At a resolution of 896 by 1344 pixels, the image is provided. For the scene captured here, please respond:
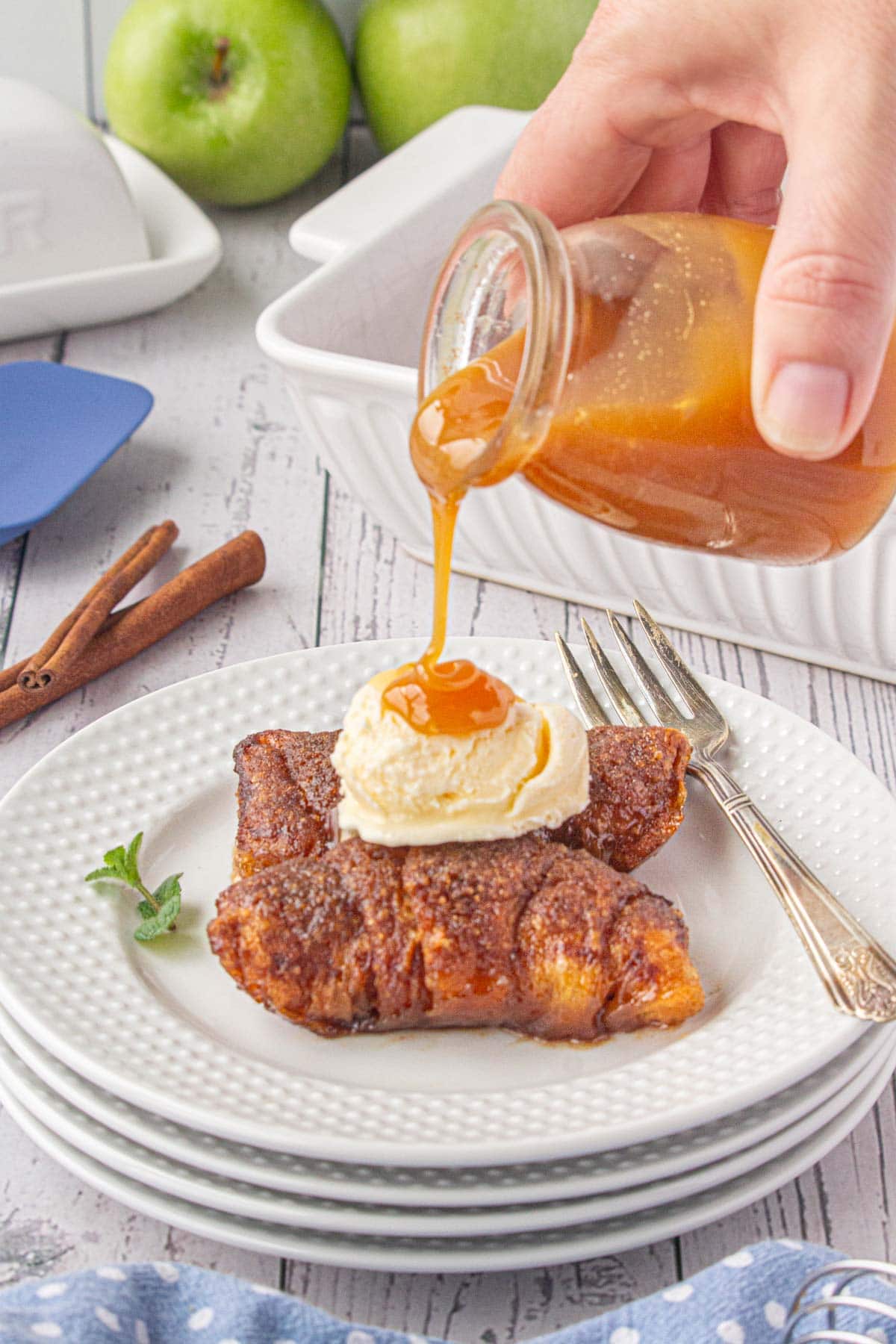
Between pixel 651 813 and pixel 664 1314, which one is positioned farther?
pixel 651 813

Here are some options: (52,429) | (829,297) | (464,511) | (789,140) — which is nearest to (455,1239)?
(829,297)

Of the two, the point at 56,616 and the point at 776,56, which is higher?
the point at 776,56

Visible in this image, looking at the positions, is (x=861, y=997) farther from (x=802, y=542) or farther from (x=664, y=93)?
(x=664, y=93)

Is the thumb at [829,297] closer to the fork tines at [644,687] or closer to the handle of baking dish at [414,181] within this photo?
the fork tines at [644,687]

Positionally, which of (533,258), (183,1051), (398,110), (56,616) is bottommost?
(56,616)

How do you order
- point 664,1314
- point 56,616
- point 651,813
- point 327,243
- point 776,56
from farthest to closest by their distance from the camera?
point 327,243 < point 56,616 < point 651,813 < point 776,56 < point 664,1314

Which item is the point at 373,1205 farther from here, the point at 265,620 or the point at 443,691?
the point at 265,620

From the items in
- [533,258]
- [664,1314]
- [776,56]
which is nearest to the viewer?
[664,1314]

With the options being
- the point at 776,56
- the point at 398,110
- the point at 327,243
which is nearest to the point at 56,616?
the point at 327,243
